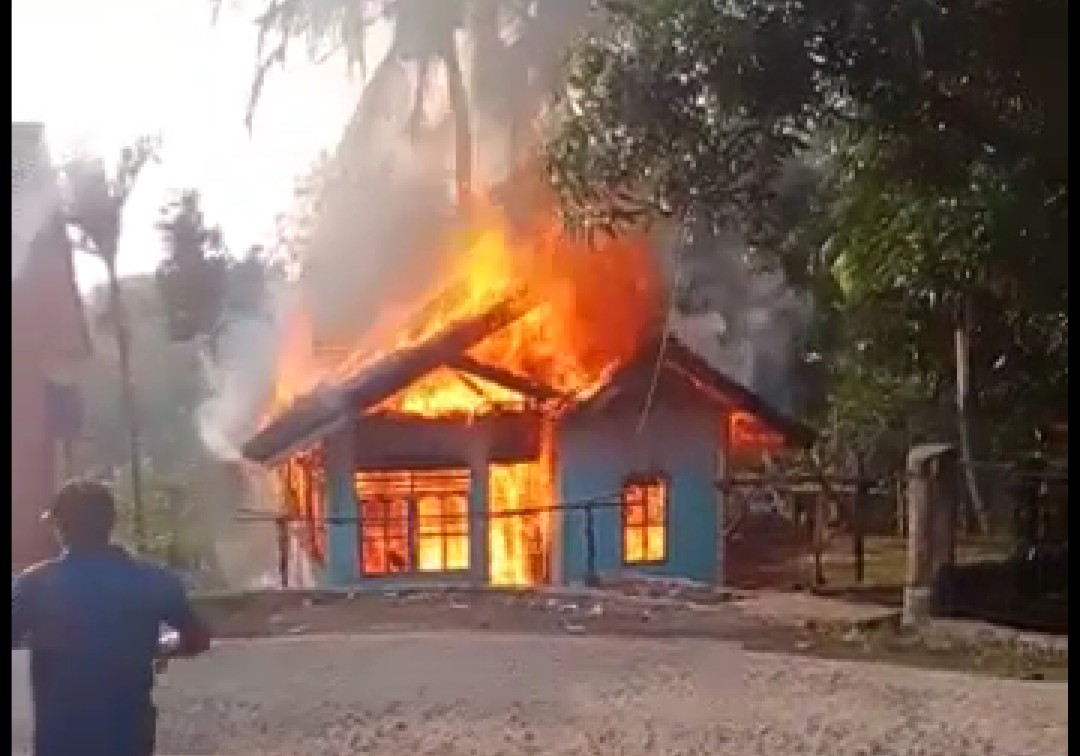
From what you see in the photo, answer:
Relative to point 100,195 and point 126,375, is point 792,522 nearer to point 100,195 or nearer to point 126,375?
point 126,375

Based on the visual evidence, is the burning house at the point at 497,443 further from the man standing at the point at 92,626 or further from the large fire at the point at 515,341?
the man standing at the point at 92,626

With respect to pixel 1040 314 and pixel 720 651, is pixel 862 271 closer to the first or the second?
pixel 1040 314

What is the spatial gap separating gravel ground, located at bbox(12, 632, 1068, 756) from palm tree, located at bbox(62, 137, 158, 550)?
30cm

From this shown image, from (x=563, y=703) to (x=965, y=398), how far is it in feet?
2.45

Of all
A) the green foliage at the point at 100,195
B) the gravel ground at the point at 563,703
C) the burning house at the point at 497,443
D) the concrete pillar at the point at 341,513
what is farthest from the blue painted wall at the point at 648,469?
the green foliage at the point at 100,195

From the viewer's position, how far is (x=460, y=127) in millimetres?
2590

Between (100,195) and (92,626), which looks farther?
(100,195)

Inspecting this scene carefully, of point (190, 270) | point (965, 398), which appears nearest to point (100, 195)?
point (190, 270)

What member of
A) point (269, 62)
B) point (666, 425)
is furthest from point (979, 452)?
point (269, 62)

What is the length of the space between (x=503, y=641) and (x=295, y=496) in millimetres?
360

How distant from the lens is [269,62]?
99.7 inches

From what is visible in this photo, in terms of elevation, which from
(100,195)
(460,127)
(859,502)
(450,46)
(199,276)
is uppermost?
(450,46)

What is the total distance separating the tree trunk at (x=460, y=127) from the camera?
8.43 feet

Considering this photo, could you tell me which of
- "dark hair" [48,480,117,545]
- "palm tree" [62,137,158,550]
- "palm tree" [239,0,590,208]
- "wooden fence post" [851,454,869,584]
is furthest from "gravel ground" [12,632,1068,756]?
"palm tree" [239,0,590,208]
